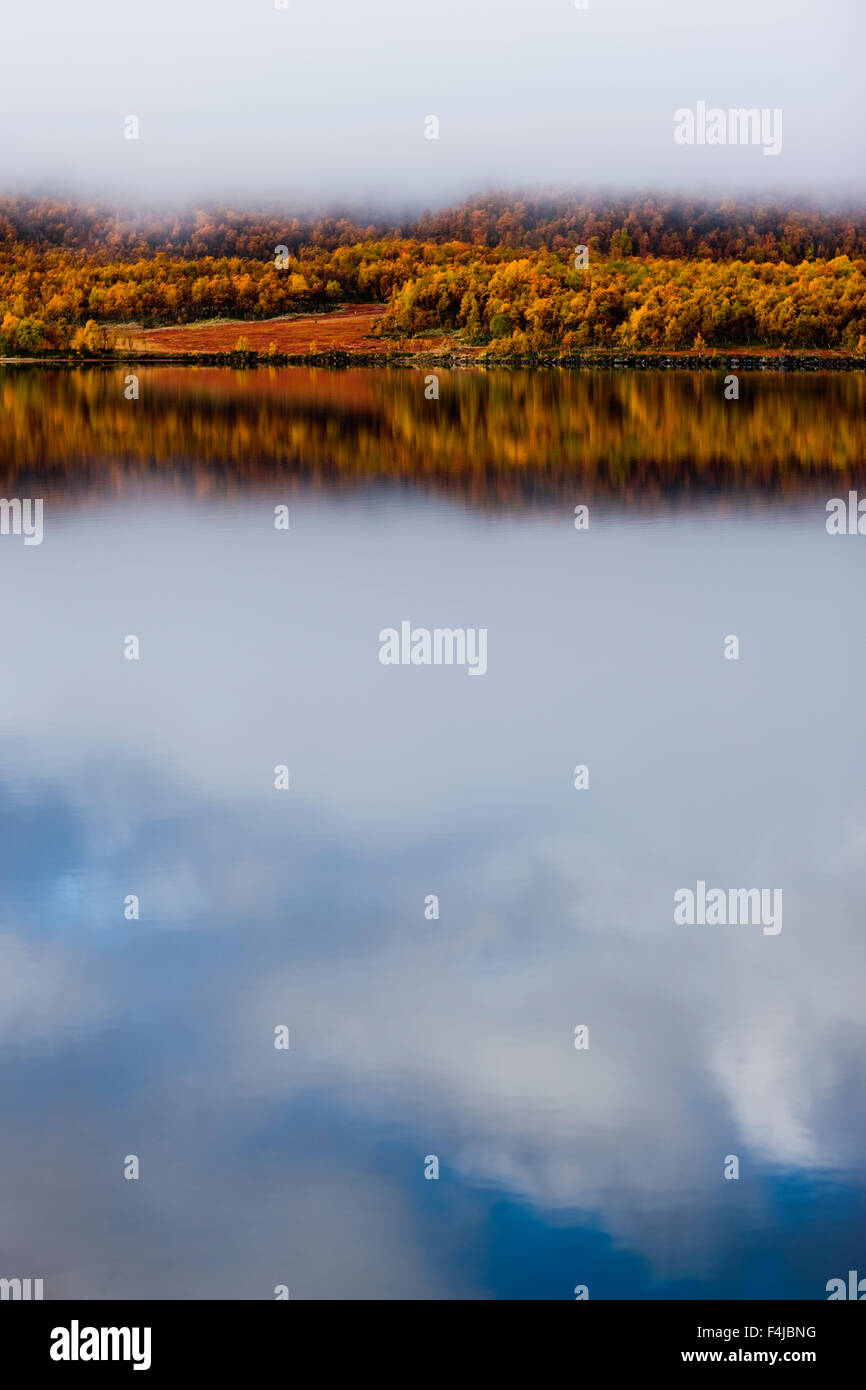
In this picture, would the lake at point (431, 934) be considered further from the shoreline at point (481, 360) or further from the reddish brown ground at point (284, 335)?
the reddish brown ground at point (284, 335)

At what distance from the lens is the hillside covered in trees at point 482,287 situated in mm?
131375

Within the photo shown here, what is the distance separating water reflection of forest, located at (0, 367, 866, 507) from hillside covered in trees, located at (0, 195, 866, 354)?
147ft

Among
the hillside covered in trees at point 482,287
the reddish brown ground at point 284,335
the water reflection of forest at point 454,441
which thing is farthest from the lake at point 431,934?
the reddish brown ground at point 284,335

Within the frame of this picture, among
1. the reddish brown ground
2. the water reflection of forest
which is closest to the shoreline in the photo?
the reddish brown ground

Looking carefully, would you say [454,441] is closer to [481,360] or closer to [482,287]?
[481,360]

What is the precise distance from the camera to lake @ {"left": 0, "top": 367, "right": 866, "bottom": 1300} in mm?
7930

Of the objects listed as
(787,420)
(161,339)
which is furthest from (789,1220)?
(161,339)

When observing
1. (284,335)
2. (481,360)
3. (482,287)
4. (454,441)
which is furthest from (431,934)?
(284,335)

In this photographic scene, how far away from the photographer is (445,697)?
675 inches

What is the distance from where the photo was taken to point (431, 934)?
1101cm

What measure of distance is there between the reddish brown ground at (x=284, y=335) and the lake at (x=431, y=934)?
117666 mm

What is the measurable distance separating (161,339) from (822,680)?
139 meters

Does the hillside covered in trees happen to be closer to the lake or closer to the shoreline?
the shoreline

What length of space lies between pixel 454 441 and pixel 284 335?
10891cm
